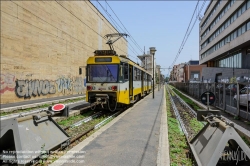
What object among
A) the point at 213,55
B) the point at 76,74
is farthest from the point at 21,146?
the point at 213,55

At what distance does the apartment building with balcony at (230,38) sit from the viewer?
31.5 metres

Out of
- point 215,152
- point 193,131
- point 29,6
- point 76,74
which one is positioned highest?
point 29,6

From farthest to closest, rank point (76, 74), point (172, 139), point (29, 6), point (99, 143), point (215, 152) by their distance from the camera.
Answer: point (76, 74) < point (29, 6) < point (172, 139) < point (99, 143) < point (215, 152)

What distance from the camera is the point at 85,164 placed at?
480 cm

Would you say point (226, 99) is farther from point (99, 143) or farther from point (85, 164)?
point (85, 164)

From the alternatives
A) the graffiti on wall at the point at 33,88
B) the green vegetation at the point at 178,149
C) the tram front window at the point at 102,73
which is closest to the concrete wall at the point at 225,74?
the tram front window at the point at 102,73

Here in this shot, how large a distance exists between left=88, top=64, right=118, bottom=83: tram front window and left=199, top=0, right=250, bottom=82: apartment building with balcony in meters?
25.1

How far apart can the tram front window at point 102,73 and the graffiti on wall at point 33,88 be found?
365 inches

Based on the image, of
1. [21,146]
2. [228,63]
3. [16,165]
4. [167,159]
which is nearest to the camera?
[21,146]

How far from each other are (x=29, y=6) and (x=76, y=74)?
11388mm

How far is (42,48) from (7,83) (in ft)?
18.9

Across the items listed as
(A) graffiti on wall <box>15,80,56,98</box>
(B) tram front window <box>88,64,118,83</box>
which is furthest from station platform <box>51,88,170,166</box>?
(A) graffiti on wall <box>15,80,56,98</box>

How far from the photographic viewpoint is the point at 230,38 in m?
38.0

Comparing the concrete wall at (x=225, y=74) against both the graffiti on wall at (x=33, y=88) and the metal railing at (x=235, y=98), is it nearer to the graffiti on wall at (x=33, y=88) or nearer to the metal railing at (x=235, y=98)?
the metal railing at (x=235, y=98)
